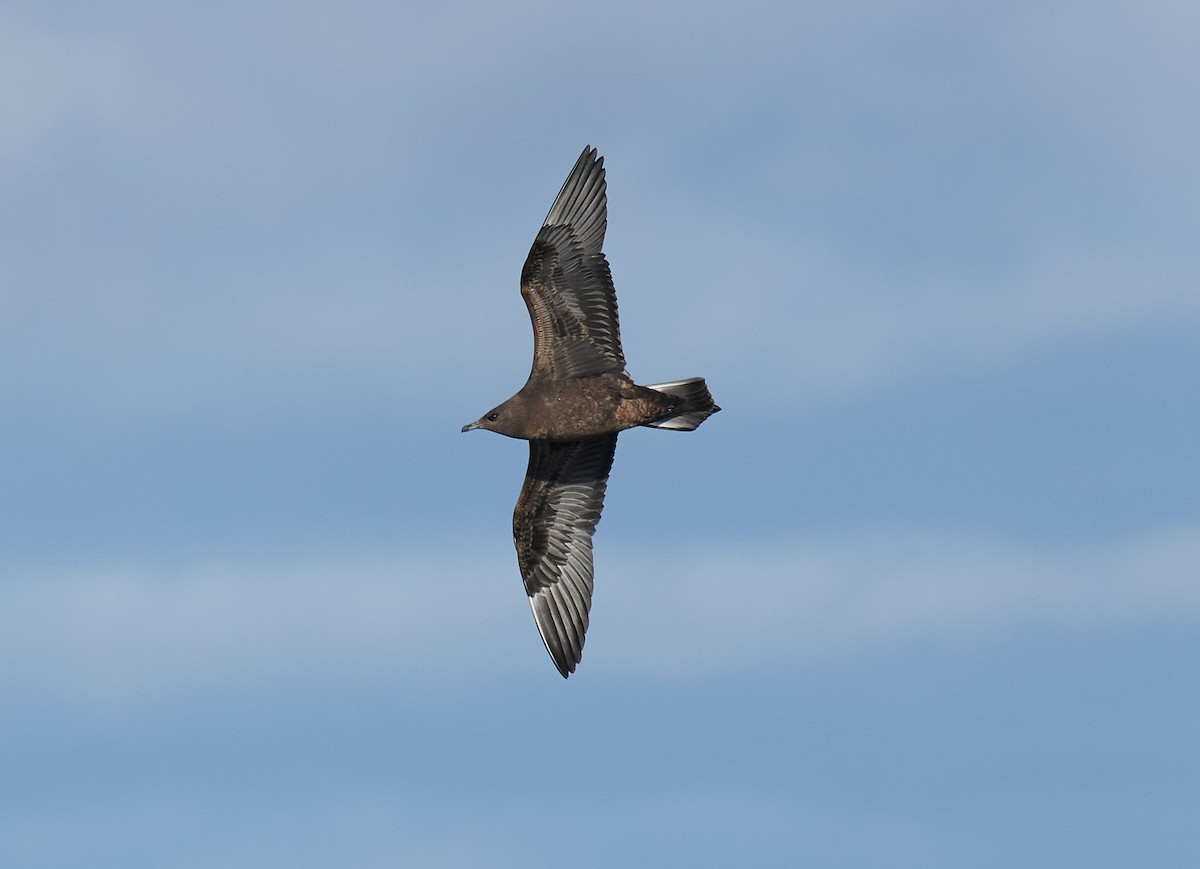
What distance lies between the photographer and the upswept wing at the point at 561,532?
22.9 meters

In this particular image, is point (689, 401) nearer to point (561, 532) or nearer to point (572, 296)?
point (572, 296)

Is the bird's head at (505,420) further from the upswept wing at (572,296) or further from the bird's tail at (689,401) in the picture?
the bird's tail at (689,401)

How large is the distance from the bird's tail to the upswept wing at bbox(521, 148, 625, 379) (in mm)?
727

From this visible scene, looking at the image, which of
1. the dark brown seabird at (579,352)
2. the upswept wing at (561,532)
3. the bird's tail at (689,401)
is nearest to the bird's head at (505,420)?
the dark brown seabird at (579,352)

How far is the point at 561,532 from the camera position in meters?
23.2

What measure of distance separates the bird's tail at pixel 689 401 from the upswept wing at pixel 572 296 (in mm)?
727

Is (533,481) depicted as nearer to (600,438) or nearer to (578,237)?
(600,438)

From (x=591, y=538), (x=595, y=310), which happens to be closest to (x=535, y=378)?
(x=595, y=310)

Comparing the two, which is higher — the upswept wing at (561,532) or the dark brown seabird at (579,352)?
the dark brown seabird at (579,352)

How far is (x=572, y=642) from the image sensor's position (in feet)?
75.4

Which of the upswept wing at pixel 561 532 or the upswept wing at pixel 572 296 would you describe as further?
the upswept wing at pixel 561 532

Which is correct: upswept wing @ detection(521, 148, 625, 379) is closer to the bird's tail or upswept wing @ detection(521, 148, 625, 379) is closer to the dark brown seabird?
the dark brown seabird

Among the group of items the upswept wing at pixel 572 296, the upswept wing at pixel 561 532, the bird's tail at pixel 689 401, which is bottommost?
the upswept wing at pixel 561 532

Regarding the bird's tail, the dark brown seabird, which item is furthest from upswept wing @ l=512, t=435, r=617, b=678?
the bird's tail
